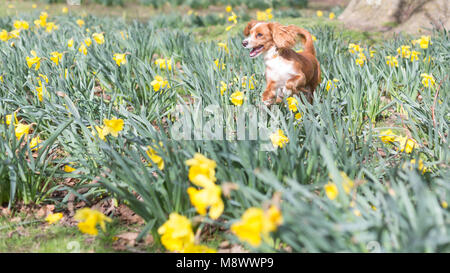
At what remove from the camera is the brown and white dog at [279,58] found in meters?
2.56

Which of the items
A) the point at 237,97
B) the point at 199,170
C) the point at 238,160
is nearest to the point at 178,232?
the point at 199,170

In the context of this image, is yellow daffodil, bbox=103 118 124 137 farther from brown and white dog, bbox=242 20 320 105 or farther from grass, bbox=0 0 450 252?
brown and white dog, bbox=242 20 320 105

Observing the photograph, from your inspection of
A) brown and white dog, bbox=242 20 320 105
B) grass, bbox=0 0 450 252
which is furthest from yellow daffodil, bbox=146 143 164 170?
brown and white dog, bbox=242 20 320 105

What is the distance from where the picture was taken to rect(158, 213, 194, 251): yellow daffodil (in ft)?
4.33

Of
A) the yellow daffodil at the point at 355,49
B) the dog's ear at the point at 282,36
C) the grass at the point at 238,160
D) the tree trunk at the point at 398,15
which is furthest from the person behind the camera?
the tree trunk at the point at 398,15

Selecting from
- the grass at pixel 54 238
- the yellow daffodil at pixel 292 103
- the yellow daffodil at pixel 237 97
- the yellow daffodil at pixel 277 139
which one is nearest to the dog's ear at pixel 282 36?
the yellow daffodil at pixel 292 103

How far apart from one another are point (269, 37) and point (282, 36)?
0.10 metres

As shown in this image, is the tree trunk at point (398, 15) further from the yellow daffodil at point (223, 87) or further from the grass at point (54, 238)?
the grass at point (54, 238)

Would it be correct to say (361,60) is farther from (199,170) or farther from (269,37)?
(199,170)

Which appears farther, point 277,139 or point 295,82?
point 295,82

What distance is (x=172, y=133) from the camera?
6.86ft

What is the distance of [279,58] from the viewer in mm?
2635
